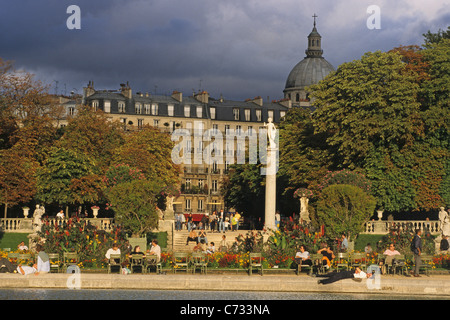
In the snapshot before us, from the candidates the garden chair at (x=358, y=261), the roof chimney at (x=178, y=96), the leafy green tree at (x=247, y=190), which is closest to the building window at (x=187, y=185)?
the roof chimney at (x=178, y=96)

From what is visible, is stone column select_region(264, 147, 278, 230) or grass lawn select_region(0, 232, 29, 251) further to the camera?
grass lawn select_region(0, 232, 29, 251)

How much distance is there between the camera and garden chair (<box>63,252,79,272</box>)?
33281mm

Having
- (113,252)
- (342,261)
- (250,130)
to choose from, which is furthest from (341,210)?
(250,130)

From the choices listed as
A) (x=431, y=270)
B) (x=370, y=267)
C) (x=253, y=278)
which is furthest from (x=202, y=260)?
(x=431, y=270)

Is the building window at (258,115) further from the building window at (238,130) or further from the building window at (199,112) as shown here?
the building window at (199,112)

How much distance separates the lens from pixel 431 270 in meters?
34.5

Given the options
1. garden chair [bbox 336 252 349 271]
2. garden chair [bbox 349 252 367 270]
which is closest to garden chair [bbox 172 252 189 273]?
garden chair [bbox 336 252 349 271]

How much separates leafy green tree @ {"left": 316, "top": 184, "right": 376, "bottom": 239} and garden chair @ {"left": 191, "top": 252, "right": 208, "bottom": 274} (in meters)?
10.8

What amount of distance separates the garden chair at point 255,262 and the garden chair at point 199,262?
181 cm

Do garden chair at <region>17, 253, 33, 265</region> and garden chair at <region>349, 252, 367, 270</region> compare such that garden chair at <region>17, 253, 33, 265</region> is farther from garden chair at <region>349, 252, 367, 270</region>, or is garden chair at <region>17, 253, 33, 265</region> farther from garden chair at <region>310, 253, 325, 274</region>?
garden chair at <region>349, 252, 367, 270</region>

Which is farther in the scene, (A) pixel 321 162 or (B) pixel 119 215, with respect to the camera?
(A) pixel 321 162
